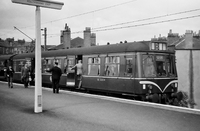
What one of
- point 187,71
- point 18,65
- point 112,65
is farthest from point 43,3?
point 187,71

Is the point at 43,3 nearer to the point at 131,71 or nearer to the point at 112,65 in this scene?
the point at 131,71

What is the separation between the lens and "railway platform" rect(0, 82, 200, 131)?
6.52 metres

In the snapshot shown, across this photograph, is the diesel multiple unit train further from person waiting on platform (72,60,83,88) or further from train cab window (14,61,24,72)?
train cab window (14,61,24,72)

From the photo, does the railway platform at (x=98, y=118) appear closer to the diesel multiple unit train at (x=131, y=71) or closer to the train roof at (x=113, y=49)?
the diesel multiple unit train at (x=131, y=71)

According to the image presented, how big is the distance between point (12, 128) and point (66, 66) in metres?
12.0

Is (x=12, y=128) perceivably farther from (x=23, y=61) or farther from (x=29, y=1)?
(x=23, y=61)

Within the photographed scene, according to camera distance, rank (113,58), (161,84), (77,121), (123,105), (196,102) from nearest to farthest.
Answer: (77,121) → (123,105) → (161,84) → (113,58) → (196,102)

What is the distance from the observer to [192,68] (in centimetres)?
2583

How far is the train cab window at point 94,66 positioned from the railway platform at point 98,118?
17.1 ft

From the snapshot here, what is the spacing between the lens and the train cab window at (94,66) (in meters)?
15.2

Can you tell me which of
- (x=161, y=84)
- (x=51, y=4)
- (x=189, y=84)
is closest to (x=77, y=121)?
(x=51, y=4)

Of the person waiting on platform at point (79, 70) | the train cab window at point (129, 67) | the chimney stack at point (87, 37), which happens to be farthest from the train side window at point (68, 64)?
the chimney stack at point (87, 37)

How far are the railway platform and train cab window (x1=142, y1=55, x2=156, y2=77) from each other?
2924 millimetres

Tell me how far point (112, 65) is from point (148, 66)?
214 cm
